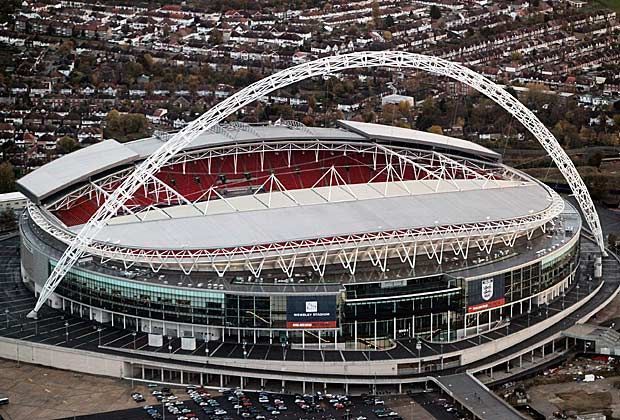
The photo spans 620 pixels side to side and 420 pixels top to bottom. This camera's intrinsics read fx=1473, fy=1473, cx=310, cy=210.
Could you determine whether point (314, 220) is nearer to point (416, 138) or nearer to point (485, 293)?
point (485, 293)

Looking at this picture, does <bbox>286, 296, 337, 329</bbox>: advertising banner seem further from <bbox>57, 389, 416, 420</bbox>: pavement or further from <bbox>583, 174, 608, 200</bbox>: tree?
<bbox>583, 174, 608, 200</bbox>: tree

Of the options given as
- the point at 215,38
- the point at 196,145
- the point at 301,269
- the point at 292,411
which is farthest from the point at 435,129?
the point at 292,411

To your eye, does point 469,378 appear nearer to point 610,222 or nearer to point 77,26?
point 610,222

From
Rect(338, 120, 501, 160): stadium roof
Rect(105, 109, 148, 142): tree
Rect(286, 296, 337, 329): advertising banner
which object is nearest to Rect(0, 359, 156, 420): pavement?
Rect(286, 296, 337, 329): advertising banner

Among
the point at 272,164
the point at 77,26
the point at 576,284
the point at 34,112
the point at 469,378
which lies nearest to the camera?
the point at 469,378

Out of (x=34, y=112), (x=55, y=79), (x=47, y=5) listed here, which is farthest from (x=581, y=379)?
(x=47, y=5)
